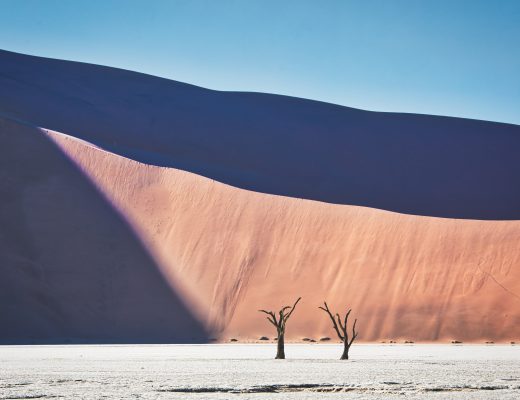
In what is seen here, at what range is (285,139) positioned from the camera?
69188mm

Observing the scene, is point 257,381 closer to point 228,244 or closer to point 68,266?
point 68,266

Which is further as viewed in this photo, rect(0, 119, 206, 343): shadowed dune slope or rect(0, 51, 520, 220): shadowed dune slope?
rect(0, 51, 520, 220): shadowed dune slope

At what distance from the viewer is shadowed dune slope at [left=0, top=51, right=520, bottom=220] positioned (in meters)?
60.1

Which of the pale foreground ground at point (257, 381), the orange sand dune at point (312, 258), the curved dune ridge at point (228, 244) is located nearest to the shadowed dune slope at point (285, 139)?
the curved dune ridge at point (228, 244)

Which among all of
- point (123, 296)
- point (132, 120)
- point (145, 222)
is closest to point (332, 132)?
point (132, 120)

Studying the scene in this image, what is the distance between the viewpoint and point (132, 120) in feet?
226

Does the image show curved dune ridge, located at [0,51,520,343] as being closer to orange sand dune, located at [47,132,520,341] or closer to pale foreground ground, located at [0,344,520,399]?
orange sand dune, located at [47,132,520,341]

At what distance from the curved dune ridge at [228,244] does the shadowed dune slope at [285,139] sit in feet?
0.89

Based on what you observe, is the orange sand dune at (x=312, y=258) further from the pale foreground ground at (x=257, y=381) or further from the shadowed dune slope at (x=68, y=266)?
the pale foreground ground at (x=257, y=381)

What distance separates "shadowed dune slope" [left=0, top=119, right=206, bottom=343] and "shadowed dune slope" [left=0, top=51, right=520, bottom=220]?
6743mm

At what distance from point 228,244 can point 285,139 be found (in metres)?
23.4

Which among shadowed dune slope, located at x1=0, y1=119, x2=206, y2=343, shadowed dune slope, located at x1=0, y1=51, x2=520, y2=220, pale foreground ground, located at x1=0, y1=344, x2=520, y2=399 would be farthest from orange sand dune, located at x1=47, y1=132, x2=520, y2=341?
pale foreground ground, located at x1=0, y1=344, x2=520, y2=399

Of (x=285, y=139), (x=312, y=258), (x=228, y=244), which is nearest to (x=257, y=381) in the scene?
(x=312, y=258)

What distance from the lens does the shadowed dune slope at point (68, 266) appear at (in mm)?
41719
